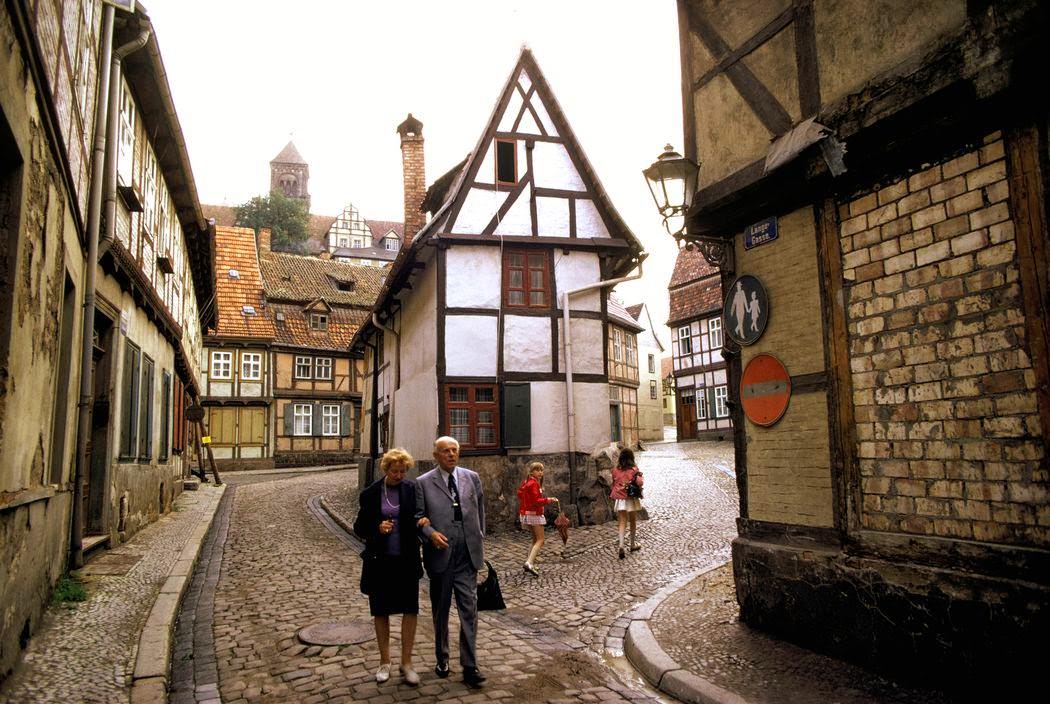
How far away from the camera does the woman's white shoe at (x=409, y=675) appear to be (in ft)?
16.7

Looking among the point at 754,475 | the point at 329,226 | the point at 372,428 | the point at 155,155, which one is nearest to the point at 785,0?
the point at 754,475

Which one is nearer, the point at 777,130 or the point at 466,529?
the point at 466,529

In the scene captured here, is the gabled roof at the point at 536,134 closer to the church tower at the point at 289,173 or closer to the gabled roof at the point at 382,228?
the gabled roof at the point at 382,228

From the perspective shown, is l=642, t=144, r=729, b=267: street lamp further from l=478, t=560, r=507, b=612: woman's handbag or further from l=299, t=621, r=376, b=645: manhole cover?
l=299, t=621, r=376, b=645: manhole cover

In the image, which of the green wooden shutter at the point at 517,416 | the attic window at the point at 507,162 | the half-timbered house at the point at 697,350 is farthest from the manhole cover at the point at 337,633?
the half-timbered house at the point at 697,350

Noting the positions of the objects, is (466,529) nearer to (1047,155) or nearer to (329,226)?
(1047,155)

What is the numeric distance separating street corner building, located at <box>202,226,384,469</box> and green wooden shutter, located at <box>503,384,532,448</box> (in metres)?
20.4

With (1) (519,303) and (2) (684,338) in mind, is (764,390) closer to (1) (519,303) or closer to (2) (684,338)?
(1) (519,303)

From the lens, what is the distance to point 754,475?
22.0 feet

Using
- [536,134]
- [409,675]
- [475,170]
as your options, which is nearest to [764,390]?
[409,675]

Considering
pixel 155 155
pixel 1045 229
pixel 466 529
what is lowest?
pixel 466 529

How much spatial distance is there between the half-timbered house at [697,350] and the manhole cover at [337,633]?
28.1 m

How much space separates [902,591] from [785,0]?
5050 mm

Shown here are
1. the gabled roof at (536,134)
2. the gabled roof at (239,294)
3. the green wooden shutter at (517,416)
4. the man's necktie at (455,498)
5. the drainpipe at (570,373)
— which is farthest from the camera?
the gabled roof at (239,294)
